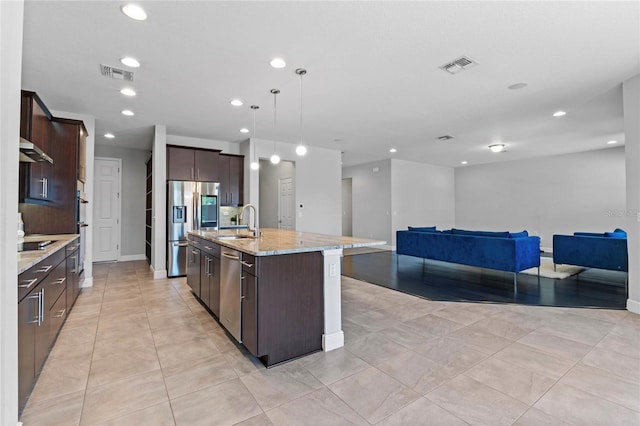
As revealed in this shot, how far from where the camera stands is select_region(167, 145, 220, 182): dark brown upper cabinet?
5598 millimetres

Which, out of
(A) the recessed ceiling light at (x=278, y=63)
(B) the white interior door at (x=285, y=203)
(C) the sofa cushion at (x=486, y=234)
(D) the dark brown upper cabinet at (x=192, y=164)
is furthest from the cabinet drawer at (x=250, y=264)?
(B) the white interior door at (x=285, y=203)

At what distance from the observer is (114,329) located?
3.04 m

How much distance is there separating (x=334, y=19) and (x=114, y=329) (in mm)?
3492

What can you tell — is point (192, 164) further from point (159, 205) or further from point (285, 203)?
point (285, 203)

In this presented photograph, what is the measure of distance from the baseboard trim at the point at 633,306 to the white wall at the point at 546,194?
5.22 metres

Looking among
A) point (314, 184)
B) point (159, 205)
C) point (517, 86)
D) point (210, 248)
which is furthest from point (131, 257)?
point (517, 86)

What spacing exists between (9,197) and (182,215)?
14.0 ft

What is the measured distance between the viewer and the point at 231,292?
2.72 m

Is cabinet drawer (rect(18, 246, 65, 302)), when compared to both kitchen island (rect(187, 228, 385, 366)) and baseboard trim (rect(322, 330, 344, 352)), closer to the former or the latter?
kitchen island (rect(187, 228, 385, 366))

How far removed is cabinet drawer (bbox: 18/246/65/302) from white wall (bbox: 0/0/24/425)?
0.36m

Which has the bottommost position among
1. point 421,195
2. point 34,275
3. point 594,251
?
point 594,251

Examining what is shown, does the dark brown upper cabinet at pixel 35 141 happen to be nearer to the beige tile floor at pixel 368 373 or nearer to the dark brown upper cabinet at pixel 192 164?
the beige tile floor at pixel 368 373

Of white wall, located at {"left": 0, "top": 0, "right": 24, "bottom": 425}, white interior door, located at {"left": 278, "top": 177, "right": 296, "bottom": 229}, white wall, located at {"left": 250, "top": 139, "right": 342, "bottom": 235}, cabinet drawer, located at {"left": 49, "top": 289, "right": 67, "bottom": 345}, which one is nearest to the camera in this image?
white wall, located at {"left": 0, "top": 0, "right": 24, "bottom": 425}

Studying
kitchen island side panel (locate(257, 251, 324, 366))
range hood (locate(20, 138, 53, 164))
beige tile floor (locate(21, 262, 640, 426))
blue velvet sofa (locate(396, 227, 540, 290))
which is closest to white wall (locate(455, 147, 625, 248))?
blue velvet sofa (locate(396, 227, 540, 290))
